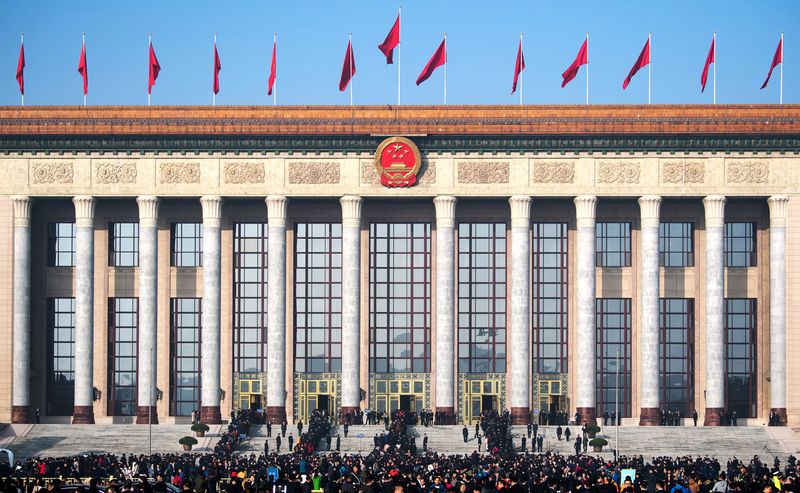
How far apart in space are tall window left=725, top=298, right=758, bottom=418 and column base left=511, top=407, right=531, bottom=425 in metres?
12.0

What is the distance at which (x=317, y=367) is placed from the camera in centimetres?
8438

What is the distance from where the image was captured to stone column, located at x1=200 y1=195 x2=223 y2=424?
81.1 m

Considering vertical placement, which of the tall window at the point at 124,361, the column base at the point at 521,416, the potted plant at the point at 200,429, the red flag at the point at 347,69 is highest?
the red flag at the point at 347,69

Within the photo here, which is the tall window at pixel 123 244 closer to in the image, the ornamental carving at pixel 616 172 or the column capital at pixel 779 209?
the ornamental carving at pixel 616 172

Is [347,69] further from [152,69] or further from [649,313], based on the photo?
[649,313]

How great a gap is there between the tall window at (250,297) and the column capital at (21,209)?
1192cm

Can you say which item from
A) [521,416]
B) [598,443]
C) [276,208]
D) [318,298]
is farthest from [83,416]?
[598,443]

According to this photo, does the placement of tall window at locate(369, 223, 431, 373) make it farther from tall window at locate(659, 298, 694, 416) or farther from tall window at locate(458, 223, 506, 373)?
tall window at locate(659, 298, 694, 416)

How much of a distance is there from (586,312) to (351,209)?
14408 millimetres

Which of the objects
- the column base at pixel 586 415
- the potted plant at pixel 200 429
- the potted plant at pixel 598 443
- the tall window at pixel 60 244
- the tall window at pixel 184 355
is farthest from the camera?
the tall window at pixel 60 244

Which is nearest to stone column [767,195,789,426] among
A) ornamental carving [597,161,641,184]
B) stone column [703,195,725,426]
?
stone column [703,195,725,426]

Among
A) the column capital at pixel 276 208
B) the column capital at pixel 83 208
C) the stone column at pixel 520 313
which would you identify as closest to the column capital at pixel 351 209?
the column capital at pixel 276 208

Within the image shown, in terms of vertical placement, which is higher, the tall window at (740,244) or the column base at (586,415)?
the tall window at (740,244)

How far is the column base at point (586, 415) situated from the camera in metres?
79.9
